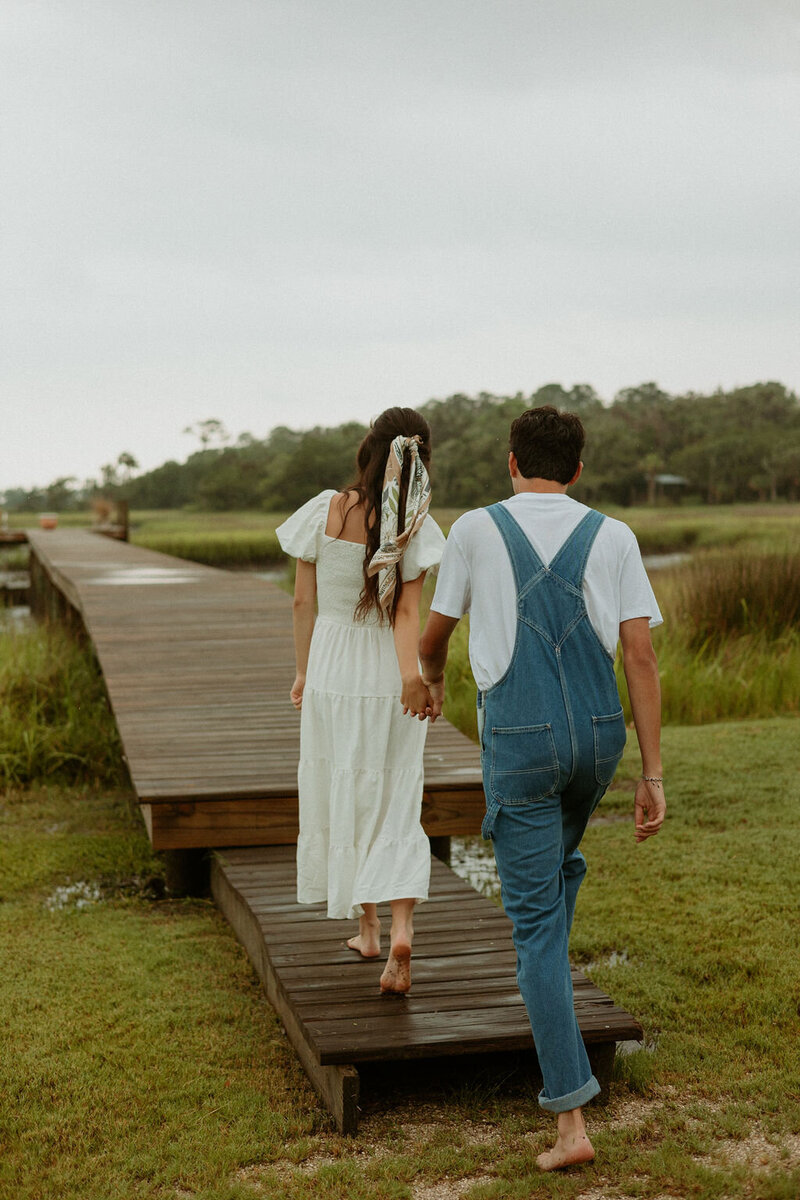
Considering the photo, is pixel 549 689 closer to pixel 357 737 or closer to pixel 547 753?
pixel 547 753

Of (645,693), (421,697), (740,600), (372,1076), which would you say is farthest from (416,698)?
(740,600)

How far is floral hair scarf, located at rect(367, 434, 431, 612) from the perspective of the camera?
3.08 meters

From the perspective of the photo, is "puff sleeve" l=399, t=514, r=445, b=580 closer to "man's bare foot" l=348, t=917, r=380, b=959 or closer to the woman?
the woman

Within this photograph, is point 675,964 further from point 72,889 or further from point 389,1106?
point 72,889

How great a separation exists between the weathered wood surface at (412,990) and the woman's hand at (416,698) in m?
0.78

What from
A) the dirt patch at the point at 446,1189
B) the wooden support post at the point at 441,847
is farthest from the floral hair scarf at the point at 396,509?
the wooden support post at the point at 441,847

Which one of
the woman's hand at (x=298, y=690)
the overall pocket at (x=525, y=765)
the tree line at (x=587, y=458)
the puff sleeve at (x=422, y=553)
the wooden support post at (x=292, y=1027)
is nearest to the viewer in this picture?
the overall pocket at (x=525, y=765)

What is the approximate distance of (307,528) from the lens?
10.6 feet

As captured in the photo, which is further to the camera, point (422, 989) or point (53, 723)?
point (53, 723)

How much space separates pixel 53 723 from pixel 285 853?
3.86 m

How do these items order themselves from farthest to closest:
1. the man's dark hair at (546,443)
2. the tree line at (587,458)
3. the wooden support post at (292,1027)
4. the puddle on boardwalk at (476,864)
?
the tree line at (587,458)
the puddle on boardwalk at (476,864)
the wooden support post at (292,1027)
the man's dark hair at (546,443)

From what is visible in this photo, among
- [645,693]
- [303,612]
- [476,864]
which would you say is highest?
[303,612]

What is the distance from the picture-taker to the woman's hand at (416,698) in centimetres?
298

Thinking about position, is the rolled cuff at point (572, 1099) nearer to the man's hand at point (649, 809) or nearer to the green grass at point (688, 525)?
the man's hand at point (649, 809)
